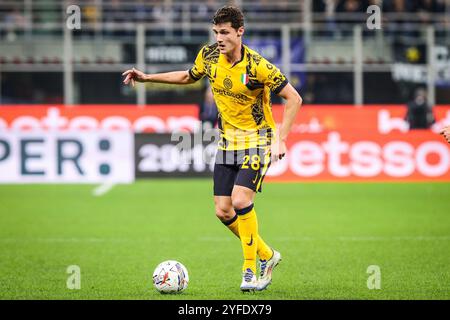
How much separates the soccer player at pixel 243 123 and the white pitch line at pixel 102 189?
9.28 metres

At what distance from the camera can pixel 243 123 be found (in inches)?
295

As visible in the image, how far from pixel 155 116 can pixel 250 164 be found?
39.4 ft

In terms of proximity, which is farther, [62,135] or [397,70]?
[397,70]

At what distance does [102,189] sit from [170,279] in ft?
35.4

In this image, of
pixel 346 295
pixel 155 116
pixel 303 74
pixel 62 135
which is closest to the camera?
pixel 346 295

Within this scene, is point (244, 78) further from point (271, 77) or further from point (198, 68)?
point (198, 68)

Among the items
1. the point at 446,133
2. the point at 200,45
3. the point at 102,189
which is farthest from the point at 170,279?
the point at 200,45

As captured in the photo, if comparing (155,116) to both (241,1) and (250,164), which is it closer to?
(241,1)

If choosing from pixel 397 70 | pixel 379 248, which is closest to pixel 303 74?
pixel 397 70

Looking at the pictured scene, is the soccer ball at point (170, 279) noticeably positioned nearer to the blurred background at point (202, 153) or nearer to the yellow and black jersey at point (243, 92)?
the blurred background at point (202, 153)

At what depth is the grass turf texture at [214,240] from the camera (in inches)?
296

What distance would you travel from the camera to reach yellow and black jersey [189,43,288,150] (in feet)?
23.9

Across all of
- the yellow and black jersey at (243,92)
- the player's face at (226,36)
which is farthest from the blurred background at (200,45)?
the player's face at (226,36)
